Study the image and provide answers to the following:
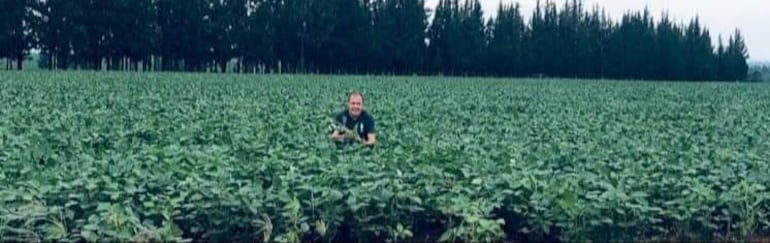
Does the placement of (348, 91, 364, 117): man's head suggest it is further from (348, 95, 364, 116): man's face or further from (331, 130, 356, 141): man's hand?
(331, 130, 356, 141): man's hand

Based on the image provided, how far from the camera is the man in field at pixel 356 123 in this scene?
34.1 ft

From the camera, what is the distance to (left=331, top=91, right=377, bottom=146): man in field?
10383mm

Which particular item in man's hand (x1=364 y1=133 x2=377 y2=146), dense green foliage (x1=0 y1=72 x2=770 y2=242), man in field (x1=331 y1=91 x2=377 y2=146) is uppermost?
man in field (x1=331 y1=91 x2=377 y2=146)

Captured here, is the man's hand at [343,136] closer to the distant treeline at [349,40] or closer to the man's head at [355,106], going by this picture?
the man's head at [355,106]

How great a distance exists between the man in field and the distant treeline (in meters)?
52.8

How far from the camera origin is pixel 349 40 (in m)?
73.9

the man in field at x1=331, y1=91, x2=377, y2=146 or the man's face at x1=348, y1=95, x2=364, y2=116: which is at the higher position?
the man's face at x1=348, y1=95, x2=364, y2=116

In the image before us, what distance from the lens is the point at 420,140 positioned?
12.7 metres

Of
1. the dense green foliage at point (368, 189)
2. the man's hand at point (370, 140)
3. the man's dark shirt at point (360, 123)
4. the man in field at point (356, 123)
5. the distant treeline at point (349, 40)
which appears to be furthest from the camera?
the distant treeline at point (349, 40)

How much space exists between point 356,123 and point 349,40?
209 ft

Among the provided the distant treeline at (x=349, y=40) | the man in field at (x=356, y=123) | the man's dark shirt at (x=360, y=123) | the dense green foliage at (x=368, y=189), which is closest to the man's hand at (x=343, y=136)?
the man in field at (x=356, y=123)

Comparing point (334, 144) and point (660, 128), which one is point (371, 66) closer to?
point (660, 128)

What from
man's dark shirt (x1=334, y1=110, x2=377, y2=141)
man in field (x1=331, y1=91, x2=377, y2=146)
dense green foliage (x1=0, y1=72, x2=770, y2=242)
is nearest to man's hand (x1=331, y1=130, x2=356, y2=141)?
man in field (x1=331, y1=91, x2=377, y2=146)

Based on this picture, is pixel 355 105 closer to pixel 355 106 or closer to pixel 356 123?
pixel 355 106
